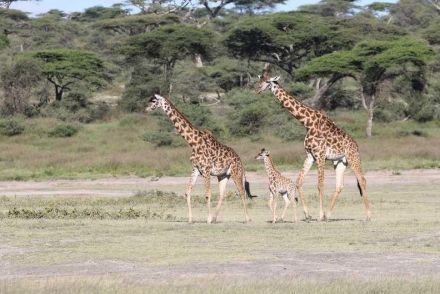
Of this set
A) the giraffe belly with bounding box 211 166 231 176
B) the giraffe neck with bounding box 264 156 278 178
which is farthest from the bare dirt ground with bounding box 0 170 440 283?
the giraffe belly with bounding box 211 166 231 176

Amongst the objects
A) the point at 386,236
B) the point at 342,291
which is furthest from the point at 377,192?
the point at 342,291

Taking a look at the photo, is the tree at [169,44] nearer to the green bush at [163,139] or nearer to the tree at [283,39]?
the tree at [283,39]

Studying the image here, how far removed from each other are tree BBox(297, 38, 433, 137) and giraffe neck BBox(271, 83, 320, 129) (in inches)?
986

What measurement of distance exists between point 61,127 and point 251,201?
2327 centimetres

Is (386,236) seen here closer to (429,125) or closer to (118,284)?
(118,284)

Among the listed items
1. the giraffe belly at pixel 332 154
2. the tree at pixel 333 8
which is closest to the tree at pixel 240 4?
the tree at pixel 333 8

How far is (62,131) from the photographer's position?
45125 millimetres

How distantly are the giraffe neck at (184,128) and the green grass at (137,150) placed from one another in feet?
52.6

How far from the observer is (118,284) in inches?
409

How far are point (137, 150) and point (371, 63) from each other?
35.7 ft

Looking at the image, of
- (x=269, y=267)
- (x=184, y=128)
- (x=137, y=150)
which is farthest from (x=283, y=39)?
(x=269, y=267)

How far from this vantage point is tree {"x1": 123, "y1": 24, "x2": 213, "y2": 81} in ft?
177

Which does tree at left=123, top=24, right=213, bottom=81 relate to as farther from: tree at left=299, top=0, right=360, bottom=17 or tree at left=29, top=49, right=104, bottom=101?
tree at left=299, top=0, right=360, bottom=17

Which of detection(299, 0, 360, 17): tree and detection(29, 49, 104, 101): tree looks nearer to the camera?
detection(29, 49, 104, 101): tree
